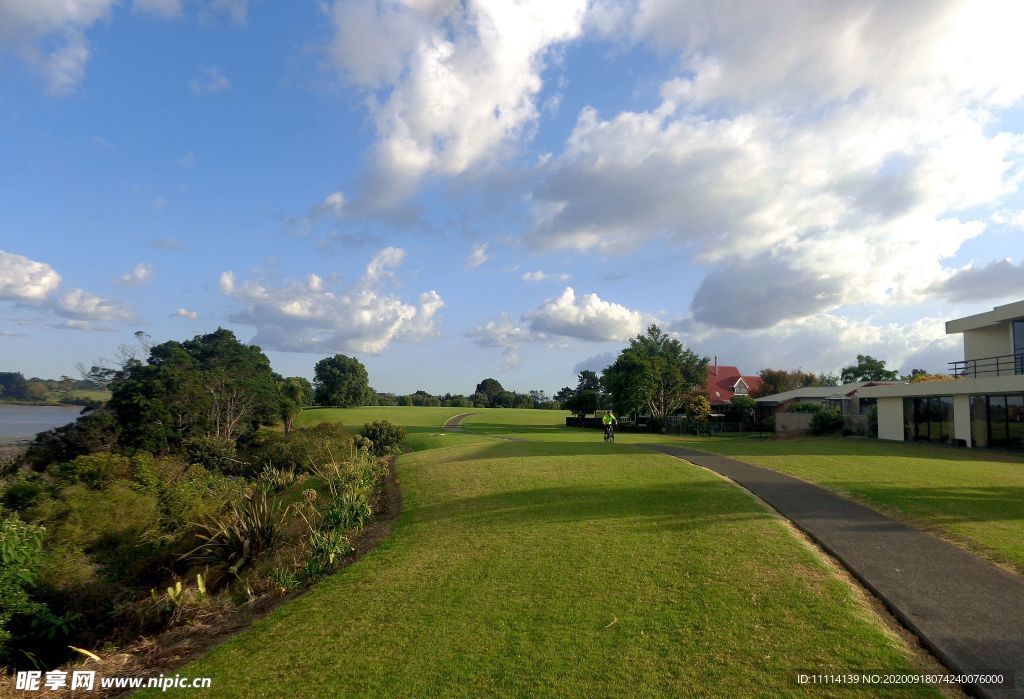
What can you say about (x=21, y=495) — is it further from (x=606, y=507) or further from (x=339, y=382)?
(x=339, y=382)

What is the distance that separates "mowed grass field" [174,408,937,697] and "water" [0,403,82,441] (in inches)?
1502

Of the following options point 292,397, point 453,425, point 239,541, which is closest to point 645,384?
point 453,425

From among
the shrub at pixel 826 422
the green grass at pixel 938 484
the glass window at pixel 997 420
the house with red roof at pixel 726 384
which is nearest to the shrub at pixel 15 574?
the green grass at pixel 938 484

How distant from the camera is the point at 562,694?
508cm

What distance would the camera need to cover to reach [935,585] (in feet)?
23.0

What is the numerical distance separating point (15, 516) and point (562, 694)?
10.8m

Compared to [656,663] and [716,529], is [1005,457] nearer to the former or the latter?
[716,529]

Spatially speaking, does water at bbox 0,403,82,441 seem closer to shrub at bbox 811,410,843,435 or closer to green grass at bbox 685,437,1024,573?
green grass at bbox 685,437,1024,573

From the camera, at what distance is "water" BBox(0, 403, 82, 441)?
4583 cm

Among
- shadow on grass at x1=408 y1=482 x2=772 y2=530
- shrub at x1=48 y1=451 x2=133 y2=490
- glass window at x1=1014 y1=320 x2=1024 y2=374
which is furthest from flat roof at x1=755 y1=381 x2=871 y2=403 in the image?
shrub at x1=48 y1=451 x2=133 y2=490

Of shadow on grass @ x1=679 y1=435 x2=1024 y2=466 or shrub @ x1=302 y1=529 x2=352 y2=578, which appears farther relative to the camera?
shadow on grass @ x1=679 y1=435 x2=1024 y2=466

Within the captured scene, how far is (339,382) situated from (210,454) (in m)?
60.2

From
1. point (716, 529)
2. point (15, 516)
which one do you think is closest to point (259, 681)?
point (716, 529)

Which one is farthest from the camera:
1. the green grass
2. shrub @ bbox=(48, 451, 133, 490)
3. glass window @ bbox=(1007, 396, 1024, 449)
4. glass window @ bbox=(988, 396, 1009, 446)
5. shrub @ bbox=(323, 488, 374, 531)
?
glass window @ bbox=(988, 396, 1009, 446)
